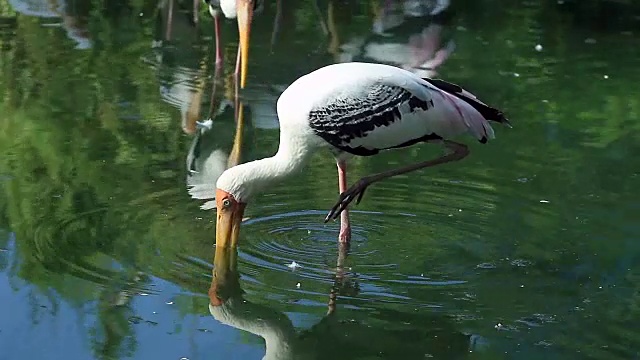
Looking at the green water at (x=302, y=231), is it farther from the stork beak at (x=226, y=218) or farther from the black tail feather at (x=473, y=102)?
the black tail feather at (x=473, y=102)

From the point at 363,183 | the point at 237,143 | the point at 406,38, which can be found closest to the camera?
the point at 363,183

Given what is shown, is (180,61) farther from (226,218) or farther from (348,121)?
(348,121)

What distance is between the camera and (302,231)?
18.4 feet

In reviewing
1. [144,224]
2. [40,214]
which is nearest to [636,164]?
[144,224]

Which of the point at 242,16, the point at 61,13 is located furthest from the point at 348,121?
the point at 61,13

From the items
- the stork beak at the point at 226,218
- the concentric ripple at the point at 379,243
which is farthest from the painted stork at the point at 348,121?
the concentric ripple at the point at 379,243

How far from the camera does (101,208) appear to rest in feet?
19.3

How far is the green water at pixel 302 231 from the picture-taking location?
4484 millimetres

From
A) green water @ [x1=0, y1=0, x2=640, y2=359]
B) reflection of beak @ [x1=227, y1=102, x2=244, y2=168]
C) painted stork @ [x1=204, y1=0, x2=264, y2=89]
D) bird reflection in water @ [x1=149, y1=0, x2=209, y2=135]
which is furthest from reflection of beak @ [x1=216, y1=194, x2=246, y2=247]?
painted stork @ [x1=204, y1=0, x2=264, y2=89]

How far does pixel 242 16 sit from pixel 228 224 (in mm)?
4066

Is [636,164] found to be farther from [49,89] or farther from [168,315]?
[49,89]

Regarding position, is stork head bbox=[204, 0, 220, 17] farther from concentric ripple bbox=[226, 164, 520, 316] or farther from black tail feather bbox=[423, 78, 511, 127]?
black tail feather bbox=[423, 78, 511, 127]

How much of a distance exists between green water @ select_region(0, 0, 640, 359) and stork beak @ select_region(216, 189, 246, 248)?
0.37 ft

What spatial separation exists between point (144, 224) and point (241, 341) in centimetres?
139
